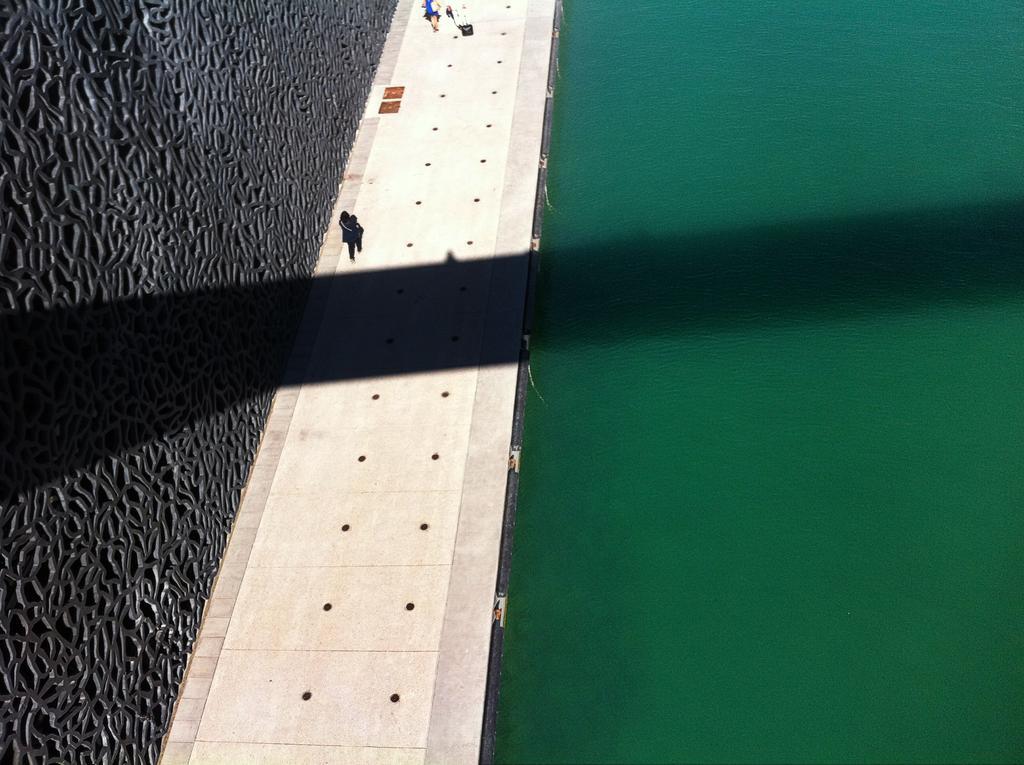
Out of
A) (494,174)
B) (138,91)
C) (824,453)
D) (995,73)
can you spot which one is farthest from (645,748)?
(995,73)

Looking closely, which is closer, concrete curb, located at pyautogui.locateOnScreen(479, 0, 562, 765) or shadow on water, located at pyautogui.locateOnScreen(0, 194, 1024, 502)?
concrete curb, located at pyautogui.locateOnScreen(479, 0, 562, 765)

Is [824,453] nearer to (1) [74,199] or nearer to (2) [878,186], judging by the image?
(2) [878,186]

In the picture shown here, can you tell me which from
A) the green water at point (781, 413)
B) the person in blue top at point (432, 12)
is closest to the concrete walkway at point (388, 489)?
the green water at point (781, 413)

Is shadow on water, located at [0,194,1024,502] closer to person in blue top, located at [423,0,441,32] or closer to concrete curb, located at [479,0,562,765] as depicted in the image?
→ concrete curb, located at [479,0,562,765]

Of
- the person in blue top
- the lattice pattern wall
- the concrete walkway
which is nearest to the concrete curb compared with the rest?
the concrete walkway

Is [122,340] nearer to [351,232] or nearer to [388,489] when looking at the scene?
[388,489]

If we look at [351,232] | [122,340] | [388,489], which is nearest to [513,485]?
[388,489]
